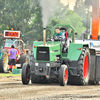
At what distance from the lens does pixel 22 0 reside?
1534 inches

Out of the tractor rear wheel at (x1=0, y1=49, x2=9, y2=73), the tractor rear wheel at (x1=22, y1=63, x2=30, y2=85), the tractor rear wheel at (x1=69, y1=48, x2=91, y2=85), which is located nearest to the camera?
the tractor rear wheel at (x1=22, y1=63, x2=30, y2=85)

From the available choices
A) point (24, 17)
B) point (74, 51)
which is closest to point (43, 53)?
point (74, 51)

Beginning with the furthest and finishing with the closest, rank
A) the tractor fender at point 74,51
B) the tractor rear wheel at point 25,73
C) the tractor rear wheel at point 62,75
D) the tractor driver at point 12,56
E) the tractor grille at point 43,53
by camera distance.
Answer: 1. the tractor driver at point 12,56
2. the tractor fender at point 74,51
3. the tractor rear wheel at point 25,73
4. the tractor grille at point 43,53
5. the tractor rear wheel at point 62,75

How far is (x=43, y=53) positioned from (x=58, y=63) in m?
0.66

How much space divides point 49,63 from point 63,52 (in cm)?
122

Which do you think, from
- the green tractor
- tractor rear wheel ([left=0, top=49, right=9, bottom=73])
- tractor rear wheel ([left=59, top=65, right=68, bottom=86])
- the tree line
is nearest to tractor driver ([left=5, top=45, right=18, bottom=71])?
tractor rear wheel ([left=0, top=49, right=9, bottom=73])

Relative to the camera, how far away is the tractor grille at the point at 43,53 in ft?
32.8

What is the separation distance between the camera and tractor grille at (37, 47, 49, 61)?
32.8ft

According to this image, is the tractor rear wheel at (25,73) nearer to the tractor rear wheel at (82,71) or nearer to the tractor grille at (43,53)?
the tractor grille at (43,53)

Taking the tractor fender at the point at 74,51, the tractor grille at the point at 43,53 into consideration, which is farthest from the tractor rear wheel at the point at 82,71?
the tractor grille at the point at 43,53

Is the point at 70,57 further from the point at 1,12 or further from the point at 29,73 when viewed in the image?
the point at 1,12

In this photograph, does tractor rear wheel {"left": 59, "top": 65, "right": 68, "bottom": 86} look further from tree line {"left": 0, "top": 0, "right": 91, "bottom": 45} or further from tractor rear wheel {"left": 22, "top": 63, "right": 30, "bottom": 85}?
tree line {"left": 0, "top": 0, "right": 91, "bottom": 45}

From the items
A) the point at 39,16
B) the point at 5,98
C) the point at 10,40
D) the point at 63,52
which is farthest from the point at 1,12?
the point at 5,98

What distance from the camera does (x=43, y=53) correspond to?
1002 cm
